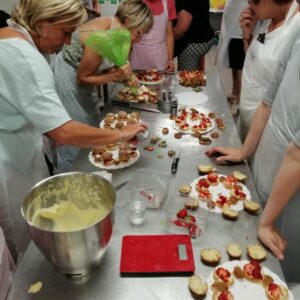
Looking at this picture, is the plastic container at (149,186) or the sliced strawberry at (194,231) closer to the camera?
the sliced strawberry at (194,231)

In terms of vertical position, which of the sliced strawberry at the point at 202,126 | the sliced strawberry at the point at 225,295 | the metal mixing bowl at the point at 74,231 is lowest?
the sliced strawberry at the point at 202,126

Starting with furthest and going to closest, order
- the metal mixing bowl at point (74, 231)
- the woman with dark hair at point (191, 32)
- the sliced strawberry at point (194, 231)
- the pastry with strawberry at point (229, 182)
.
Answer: the woman with dark hair at point (191, 32)
the pastry with strawberry at point (229, 182)
the sliced strawberry at point (194, 231)
the metal mixing bowl at point (74, 231)

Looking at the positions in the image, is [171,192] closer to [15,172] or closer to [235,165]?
[235,165]

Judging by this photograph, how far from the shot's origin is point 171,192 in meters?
1.33

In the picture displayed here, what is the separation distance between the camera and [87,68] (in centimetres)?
201

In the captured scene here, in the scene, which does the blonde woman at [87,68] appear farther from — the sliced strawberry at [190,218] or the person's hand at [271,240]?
the person's hand at [271,240]

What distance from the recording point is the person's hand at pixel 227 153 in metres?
1.50

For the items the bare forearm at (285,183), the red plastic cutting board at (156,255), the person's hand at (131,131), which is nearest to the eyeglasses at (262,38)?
the person's hand at (131,131)

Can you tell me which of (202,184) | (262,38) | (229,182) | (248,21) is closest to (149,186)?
(202,184)

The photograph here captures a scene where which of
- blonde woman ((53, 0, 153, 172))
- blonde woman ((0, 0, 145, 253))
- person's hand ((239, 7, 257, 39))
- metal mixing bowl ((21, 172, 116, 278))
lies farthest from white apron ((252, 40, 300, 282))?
person's hand ((239, 7, 257, 39))

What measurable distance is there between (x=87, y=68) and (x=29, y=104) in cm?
90

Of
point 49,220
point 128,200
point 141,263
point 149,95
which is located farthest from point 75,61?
point 141,263

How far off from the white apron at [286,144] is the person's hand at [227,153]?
0.36ft

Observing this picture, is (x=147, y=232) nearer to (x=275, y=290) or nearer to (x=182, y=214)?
(x=182, y=214)
